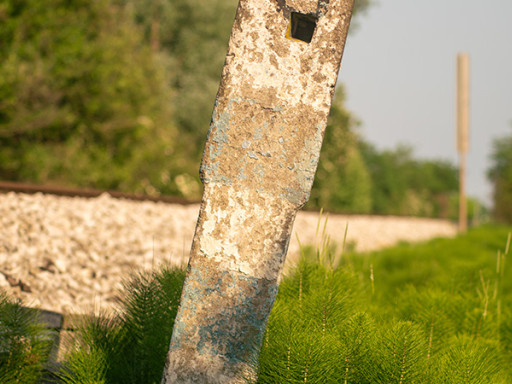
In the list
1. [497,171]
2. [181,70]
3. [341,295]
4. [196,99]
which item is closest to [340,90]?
[196,99]

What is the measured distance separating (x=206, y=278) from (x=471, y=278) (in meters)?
2.29

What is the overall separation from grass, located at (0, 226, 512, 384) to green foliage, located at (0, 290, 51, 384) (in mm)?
128

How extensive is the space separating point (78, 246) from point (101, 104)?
26.2 feet

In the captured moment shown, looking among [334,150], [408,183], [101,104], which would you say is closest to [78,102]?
[101,104]

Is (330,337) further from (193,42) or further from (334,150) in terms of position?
(193,42)

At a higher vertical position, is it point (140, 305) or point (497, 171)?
point (497, 171)

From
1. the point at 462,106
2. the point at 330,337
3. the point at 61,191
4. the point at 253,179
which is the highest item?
the point at 462,106

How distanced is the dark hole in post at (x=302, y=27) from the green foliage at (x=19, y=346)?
5.37 feet

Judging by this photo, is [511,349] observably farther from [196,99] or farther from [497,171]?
[497,171]

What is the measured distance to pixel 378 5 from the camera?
19.2 meters

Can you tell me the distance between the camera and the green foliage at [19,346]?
207 centimetres

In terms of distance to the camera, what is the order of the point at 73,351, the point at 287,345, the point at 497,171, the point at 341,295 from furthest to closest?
1. the point at 497,171
2. the point at 341,295
3. the point at 73,351
4. the point at 287,345

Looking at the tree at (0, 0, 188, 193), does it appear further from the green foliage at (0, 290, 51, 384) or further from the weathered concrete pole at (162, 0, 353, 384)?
the weathered concrete pole at (162, 0, 353, 384)

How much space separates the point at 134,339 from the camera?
2199mm
